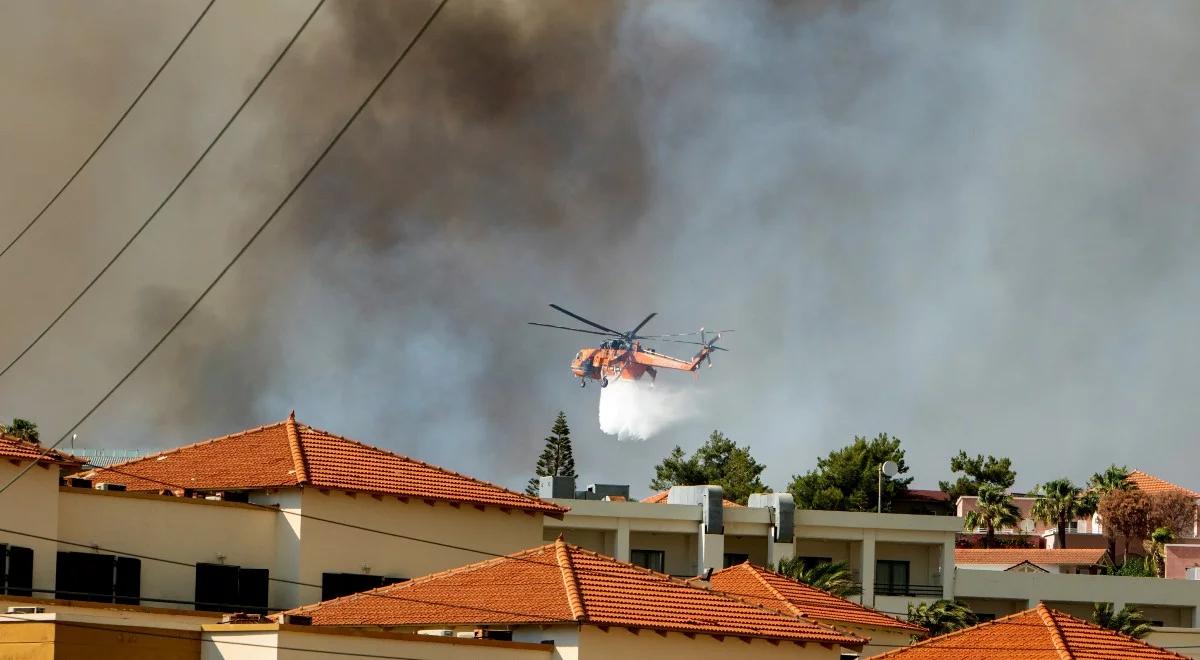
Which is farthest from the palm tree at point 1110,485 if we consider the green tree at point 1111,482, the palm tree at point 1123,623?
the palm tree at point 1123,623

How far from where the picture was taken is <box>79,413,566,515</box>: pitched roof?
186 ft

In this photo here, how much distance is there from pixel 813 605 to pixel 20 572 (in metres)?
23.9

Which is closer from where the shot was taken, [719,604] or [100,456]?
[719,604]

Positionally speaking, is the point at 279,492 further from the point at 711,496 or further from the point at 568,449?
the point at 568,449

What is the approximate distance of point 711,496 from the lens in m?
91.9

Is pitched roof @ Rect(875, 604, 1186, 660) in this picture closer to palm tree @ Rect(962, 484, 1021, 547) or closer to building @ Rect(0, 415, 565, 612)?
building @ Rect(0, 415, 565, 612)

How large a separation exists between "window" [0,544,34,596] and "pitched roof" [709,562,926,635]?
67.0 feet

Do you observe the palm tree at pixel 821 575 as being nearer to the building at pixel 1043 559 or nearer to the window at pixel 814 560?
the window at pixel 814 560

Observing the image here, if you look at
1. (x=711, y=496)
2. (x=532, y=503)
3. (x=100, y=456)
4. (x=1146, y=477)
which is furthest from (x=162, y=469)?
(x=1146, y=477)

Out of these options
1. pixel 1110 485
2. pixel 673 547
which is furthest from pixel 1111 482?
pixel 673 547

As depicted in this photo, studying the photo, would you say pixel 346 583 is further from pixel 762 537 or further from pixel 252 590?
pixel 762 537

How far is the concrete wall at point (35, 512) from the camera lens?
48281mm

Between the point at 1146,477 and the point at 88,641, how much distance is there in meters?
121

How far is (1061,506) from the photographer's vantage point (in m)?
142
